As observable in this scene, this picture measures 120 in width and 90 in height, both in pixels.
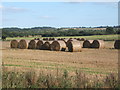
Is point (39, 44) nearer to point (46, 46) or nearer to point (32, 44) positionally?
point (32, 44)

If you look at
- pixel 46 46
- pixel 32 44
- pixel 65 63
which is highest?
pixel 32 44

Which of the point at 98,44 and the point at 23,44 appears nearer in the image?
the point at 23,44

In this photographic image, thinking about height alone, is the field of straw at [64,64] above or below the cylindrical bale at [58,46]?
below

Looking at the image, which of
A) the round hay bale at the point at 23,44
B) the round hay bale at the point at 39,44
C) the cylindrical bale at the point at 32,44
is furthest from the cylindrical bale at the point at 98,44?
the round hay bale at the point at 23,44

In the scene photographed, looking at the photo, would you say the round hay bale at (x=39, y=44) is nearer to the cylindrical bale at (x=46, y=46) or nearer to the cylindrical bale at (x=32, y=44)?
the cylindrical bale at (x=32, y=44)

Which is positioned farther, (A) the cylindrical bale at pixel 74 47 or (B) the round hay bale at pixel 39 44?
(B) the round hay bale at pixel 39 44

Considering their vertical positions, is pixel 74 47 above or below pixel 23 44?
below

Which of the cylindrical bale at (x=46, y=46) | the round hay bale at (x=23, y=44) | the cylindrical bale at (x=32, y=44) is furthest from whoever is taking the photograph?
the round hay bale at (x=23, y=44)

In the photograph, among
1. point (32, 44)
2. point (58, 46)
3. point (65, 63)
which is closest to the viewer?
point (65, 63)

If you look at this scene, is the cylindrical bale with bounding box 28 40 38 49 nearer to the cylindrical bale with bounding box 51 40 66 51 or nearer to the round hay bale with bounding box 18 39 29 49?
the round hay bale with bounding box 18 39 29 49

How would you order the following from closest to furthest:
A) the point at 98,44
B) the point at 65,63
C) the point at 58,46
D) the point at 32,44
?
the point at 65,63 < the point at 58,46 < the point at 32,44 < the point at 98,44

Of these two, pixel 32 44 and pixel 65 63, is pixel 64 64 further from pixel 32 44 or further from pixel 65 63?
pixel 32 44

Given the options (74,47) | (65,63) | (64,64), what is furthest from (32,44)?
(64,64)

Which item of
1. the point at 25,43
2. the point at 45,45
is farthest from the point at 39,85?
the point at 25,43
